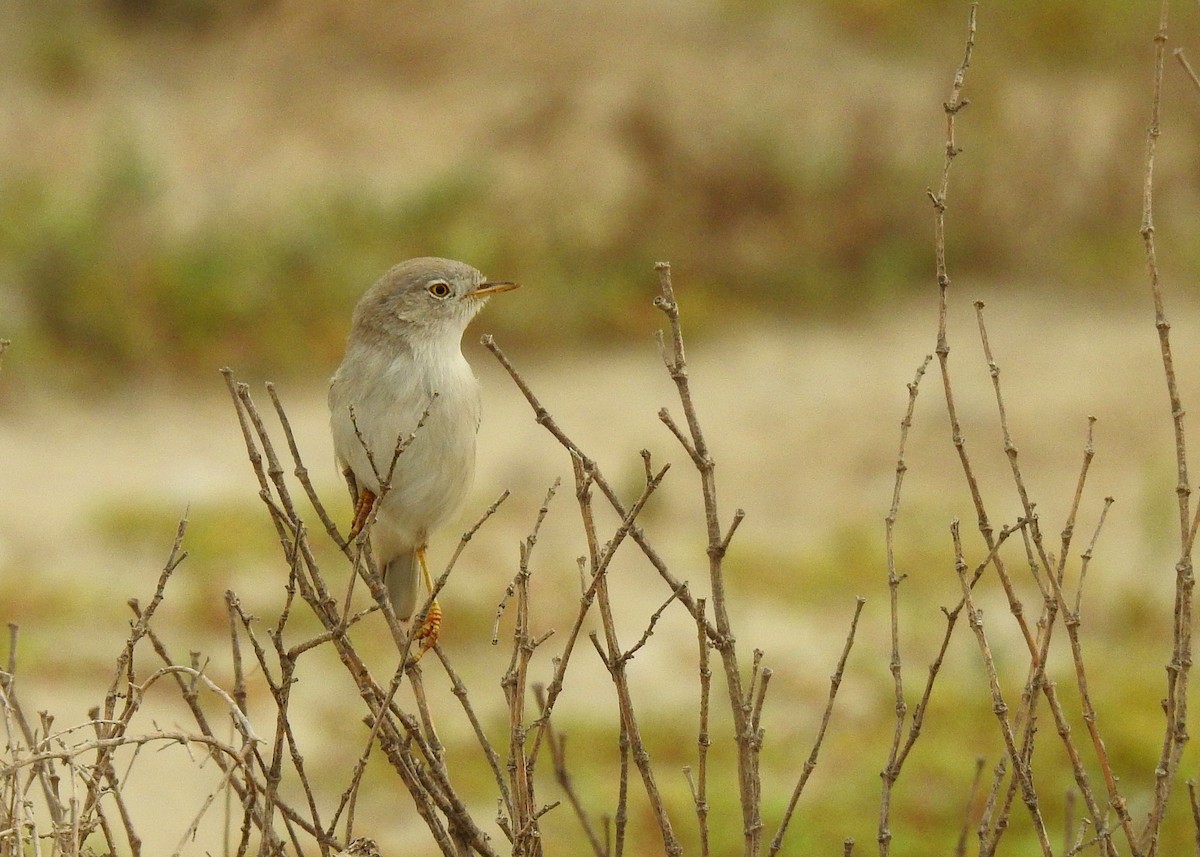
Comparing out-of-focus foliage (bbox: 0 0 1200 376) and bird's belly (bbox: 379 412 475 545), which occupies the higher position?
out-of-focus foliage (bbox: 0 0 1200 376)

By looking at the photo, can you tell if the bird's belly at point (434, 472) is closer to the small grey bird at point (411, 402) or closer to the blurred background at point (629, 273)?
the small grey bird at point (411, 402)

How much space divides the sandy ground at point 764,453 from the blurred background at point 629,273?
0.09ft

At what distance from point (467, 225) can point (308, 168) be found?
5.55ft

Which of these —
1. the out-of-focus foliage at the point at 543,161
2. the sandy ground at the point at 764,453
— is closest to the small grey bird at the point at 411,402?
the sandy ground at the point at 764,453

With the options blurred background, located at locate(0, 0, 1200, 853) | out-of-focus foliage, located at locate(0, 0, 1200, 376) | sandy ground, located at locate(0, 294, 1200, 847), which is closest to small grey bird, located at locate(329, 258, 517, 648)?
blurred background, located at locate(0, 0, 1200, 853)

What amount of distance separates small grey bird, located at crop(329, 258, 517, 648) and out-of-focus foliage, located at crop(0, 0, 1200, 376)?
17.6 ft

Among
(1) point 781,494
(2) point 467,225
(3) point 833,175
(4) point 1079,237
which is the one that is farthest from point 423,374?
(4) point 1079,237

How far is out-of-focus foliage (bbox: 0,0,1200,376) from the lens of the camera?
897 centimetres

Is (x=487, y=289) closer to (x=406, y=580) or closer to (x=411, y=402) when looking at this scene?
(x=411, y=402)

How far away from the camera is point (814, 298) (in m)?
10.2

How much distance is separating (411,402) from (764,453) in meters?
5.51

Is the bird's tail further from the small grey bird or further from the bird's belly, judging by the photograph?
the bird's belly

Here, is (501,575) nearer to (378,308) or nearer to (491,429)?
(491,429)

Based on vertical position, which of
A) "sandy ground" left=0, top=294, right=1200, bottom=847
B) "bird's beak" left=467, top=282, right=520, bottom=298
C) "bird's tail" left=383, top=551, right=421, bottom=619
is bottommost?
"bird's tail" left=383, top=551, right=421, bottom=619
